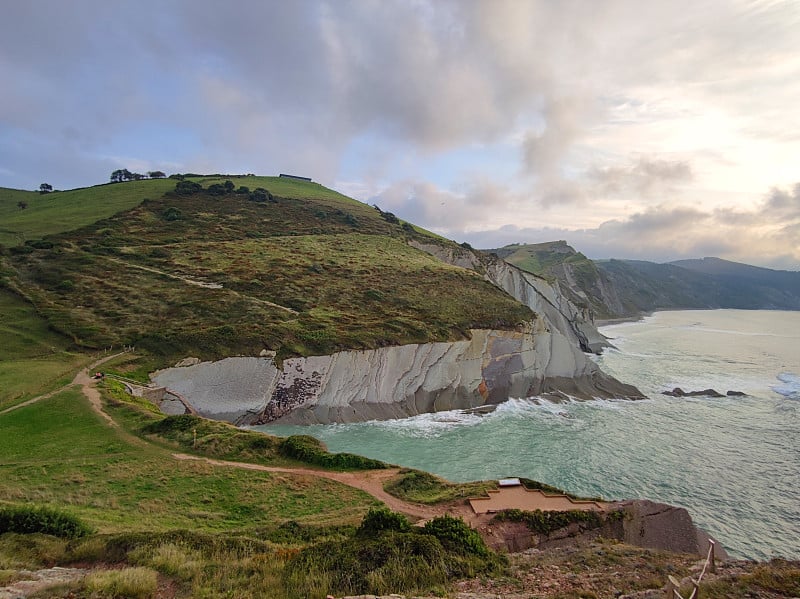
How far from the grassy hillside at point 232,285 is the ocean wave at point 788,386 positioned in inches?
1108

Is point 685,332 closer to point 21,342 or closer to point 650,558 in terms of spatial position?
point 650,558

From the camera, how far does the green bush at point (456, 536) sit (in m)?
Result: 11.0

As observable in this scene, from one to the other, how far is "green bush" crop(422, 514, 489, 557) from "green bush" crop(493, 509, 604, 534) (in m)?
3.34

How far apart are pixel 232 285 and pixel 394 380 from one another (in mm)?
22753

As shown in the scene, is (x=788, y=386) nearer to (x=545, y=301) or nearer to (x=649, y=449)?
(x=649, y=449)

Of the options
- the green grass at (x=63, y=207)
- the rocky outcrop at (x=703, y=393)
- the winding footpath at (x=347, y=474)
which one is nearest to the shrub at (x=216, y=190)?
the green grass at (x=63, y=207)

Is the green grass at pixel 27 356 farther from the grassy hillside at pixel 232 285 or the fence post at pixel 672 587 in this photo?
the fence post at pixel 672 587

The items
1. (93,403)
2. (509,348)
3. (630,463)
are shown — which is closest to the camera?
(93,403)

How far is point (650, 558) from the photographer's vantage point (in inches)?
435

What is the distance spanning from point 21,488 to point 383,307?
34470mm

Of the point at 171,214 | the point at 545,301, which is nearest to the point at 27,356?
the point at 171,214

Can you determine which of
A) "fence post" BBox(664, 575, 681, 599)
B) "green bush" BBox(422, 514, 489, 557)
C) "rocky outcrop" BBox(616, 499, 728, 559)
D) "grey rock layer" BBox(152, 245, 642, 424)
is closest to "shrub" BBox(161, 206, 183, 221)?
"grey rock layer" BBox(152, 245, 642, 424)

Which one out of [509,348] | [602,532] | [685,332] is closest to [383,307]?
[509,348]

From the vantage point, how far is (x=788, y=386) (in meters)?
47.6
